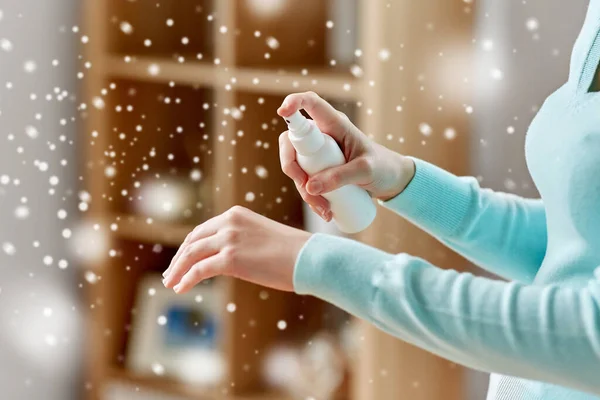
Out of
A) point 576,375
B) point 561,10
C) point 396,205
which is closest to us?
point 576,375

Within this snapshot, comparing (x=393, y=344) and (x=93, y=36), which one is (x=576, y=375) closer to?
(x=393, y=344)

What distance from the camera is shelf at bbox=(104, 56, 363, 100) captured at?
1138mm

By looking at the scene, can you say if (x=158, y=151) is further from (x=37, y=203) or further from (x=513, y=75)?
(x=513, y=75)

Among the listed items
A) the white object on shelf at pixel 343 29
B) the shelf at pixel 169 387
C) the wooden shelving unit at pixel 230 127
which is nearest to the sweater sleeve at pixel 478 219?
the wooden shelving unit at pixel 230 127

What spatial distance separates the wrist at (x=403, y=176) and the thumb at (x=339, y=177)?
0.21ft

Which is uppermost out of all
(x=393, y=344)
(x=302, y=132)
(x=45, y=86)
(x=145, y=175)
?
(x=302, y=132)

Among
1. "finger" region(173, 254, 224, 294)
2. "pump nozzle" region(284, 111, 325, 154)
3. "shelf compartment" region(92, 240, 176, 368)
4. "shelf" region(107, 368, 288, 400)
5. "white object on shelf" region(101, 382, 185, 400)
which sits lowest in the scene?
"white object on shelf" region(101, 382, 185, 400)

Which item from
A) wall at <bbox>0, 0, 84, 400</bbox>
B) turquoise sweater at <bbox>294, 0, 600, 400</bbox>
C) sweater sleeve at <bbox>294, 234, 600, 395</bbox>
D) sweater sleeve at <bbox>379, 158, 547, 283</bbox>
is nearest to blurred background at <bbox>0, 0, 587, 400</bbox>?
wall at <bbox>0, 0, 84, 400</bbox>

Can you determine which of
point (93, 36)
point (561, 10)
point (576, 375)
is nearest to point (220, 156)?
point (93, 36)

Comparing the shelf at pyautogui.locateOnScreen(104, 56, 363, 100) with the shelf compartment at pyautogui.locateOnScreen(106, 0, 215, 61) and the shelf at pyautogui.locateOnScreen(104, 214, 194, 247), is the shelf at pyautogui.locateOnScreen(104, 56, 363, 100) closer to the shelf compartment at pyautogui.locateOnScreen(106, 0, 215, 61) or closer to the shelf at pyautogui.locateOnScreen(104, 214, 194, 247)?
the shelf compartment at pyautogui.locateOnScreen(106, 0, 215, 61)

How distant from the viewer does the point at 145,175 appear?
1.37 meters

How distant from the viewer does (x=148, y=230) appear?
1342 millimetres

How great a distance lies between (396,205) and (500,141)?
382 mm

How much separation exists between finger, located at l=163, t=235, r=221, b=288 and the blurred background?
1.77 ft
